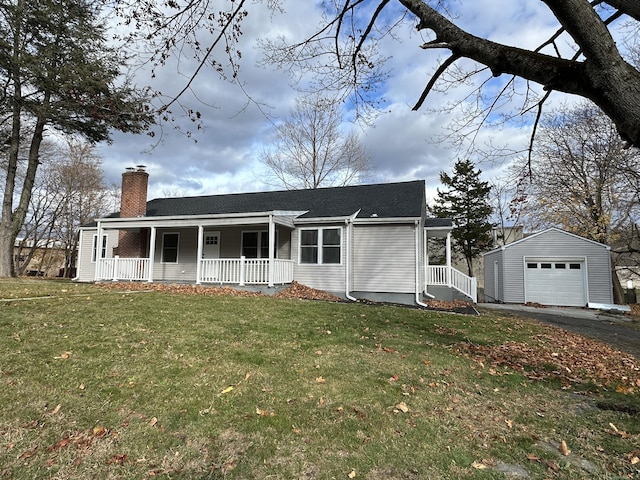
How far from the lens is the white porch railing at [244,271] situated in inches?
551

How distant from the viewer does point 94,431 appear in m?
3.35

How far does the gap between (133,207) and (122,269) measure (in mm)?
3206

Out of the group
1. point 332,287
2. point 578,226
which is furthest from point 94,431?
point 578,226

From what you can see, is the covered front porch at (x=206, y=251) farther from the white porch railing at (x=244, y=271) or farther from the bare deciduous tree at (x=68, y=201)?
the bare deciduous tree at (x=68, y=201)

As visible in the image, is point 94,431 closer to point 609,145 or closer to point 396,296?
point 396,296

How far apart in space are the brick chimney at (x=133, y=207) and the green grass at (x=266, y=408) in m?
10.9

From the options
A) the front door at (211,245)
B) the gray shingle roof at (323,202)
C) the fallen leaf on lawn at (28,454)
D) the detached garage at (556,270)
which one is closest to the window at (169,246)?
the gray shingle roof at (323,202)

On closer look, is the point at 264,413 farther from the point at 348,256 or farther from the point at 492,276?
the point at 492,276

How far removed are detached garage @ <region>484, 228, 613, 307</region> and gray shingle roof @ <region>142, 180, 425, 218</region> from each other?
681cm

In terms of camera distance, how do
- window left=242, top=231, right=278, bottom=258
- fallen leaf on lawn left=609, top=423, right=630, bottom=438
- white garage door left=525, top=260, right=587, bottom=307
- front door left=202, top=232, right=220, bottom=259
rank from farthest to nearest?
white garage door left=525, top=260, right=587, bottom=307 → front door left=202, top=232, right=220, bottom=259 → window left=242, top=231, right=278, bottom=258 → fallen leaf on lawn left=609, top=423, right=630, bottom=438

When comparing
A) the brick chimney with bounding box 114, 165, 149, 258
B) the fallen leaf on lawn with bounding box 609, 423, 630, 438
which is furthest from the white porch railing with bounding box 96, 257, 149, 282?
the fallen leaf on lawn with bounding box 609, 423, 630, 438

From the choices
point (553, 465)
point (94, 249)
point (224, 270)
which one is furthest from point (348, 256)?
point (94, 249)

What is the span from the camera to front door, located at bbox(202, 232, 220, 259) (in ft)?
54.7

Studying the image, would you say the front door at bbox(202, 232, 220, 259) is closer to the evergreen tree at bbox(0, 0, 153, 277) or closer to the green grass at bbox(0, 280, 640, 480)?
the evergreen tree at bbox(0, 0, 153, 277)
